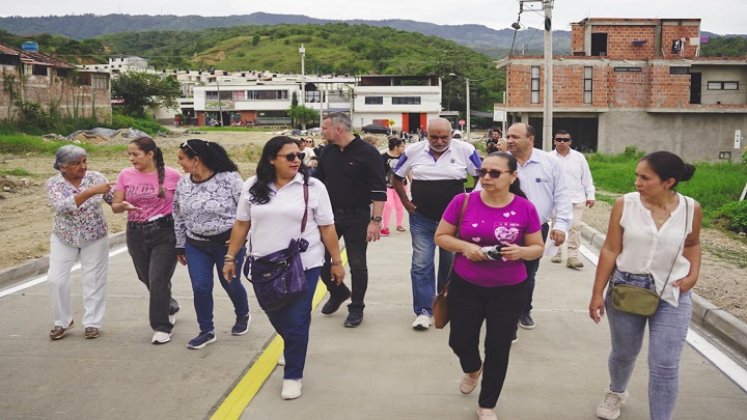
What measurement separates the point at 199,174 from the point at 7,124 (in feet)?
152

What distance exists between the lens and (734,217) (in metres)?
13.8

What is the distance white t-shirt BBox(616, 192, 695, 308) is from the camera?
4195mm

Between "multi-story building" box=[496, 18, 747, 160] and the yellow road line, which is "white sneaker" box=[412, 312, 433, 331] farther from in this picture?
"multi-story building" box=[496, 18, 747, 160]

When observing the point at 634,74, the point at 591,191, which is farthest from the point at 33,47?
the point at 591,191

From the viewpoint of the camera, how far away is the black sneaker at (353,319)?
22.2ft

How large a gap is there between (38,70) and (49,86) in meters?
1.43

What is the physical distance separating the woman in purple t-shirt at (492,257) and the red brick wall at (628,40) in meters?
43.2

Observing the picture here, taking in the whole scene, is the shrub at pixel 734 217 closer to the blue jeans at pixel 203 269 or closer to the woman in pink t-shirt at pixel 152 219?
the blue jeans at pixel 203 269

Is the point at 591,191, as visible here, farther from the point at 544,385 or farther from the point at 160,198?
the point at 160,198

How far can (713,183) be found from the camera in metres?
18.6

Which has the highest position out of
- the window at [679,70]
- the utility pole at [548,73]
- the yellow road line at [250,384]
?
the window at [679,70]

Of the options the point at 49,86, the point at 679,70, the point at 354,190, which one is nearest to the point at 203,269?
the point at 354,190

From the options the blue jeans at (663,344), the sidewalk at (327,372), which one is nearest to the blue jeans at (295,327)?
the sidewalk at (327,372)

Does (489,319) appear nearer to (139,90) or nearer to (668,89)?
(668,89)
